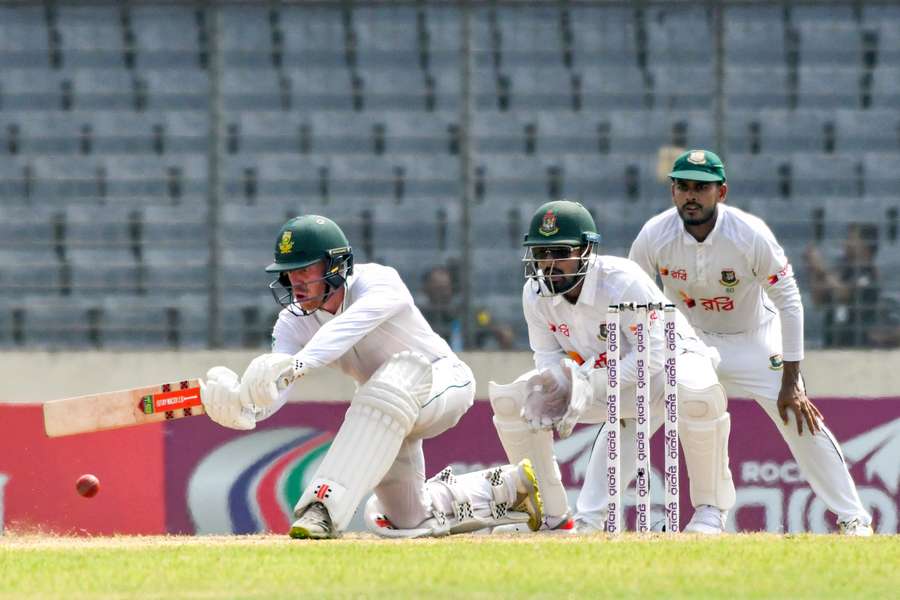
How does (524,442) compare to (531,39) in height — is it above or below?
below

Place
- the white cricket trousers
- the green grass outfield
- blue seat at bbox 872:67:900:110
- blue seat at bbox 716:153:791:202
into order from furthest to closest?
blue seat at bbox 872:67:900:110, blue seat at bbox 716:153:791:202, the white cricket trousers, the green grass outfield

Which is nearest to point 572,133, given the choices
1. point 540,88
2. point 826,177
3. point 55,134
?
point 540,88

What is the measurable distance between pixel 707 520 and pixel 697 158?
4.96 feet

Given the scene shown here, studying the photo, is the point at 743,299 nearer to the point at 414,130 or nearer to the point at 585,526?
the point at 585,526

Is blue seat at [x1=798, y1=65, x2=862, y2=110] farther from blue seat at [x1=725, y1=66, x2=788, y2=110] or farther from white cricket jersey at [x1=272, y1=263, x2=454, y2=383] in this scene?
white cricket jersey at [x1=272, y1=263, x2=454, y2=383]

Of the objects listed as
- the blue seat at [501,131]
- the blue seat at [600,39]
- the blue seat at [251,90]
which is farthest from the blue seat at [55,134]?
the blue seat at [600,39]

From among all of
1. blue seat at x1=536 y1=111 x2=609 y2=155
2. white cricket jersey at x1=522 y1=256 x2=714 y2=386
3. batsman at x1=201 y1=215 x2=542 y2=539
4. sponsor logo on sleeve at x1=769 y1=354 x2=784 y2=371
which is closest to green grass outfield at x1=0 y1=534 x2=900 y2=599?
batsman at x1=201 y1=215 x2=542 y2=539

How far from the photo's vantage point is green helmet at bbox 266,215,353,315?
263 inches

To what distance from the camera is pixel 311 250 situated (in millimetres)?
6688

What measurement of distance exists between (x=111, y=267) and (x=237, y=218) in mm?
823

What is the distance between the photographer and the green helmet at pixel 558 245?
6.86 metres

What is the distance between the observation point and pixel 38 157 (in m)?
11.2

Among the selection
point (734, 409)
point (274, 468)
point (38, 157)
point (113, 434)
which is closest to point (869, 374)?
point (734, 409)

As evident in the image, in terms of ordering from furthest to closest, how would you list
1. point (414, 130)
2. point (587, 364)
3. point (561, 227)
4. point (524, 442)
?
point (414, 130) → point (524, 442) → point (561, 227) → point (587, 364)
